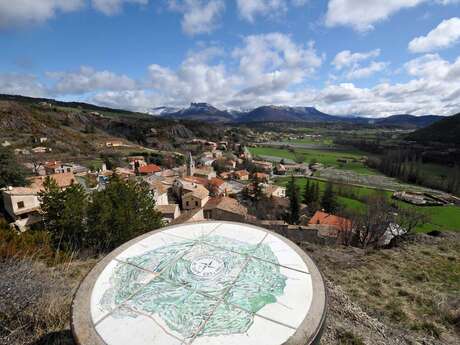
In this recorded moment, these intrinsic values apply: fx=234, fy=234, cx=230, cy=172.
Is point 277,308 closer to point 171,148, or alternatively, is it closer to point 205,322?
point 205,322

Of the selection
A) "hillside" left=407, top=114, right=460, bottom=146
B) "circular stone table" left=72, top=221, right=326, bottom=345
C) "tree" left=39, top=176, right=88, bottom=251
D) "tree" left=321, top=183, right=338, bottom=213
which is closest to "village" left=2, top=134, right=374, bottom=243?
"tree" left=39, top=176, right=88, bottom=251

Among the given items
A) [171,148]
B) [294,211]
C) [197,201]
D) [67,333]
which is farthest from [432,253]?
[171,148]

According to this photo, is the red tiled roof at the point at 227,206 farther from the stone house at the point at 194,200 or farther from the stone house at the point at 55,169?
the stone house at the point at 55,169

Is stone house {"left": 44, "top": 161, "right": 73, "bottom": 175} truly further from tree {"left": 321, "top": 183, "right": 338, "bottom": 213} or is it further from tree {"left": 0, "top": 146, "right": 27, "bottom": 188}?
tree {"left": 321, "top": 183, "right": 338, "bottom": 213}

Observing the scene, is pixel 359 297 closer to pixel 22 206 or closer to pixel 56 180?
pixel 22 206

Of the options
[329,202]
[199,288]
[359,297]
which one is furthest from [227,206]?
[199,288]

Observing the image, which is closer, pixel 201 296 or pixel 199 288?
pixel 201 296

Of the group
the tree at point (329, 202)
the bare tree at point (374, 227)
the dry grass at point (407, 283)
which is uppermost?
the dry grass at point (407, 283)

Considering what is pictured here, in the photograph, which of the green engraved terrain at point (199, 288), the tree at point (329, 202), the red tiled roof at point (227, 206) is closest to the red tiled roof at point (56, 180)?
the red tiled roof at point (227, 206)
